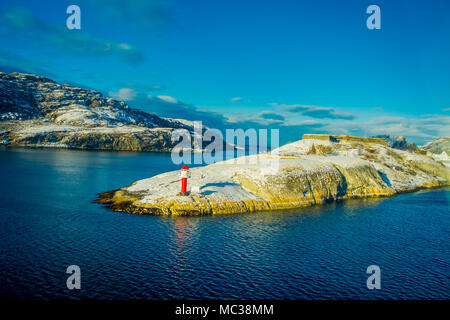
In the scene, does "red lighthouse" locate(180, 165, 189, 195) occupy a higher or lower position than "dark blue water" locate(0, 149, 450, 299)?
higher

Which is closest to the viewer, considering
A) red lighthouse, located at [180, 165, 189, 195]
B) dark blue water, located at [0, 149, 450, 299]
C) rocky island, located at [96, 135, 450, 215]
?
dark blue water, located at [0, 149, 450, 299]

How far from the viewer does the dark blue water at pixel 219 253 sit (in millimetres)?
21609

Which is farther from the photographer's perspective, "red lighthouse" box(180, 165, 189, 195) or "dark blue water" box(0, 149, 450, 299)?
"red lighthouse" box(180, 165, 189, 195)

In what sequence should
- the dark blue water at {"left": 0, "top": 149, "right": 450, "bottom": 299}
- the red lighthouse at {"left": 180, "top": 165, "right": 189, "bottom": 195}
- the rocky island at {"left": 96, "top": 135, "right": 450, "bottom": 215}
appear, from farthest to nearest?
the red lighthouse at {"left": 180, "top": 165, "right": 189, "bottom": 195}
the rocky island at {"left": 96, "top": 135, "right": 450, "bottom": 215}
the dark blue water at {"left": 0, "top": 149, "right": 450, "bottom": 299}

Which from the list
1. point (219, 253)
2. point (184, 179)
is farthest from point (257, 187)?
point (219, 253)

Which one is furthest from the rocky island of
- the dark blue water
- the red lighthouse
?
the dark blue water

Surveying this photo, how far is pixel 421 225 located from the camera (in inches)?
1748

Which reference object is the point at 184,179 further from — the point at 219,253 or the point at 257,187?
the point at 219,253

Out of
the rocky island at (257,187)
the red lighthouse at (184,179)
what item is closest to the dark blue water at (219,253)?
the rocky island at (257,187)

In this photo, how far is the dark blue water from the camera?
21.6 metres

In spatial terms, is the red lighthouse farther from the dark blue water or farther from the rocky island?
the dark blue water

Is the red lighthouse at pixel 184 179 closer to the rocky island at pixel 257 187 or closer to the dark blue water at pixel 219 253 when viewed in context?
the rocky island at pixel 257 187

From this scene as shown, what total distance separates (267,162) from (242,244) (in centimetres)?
3274
